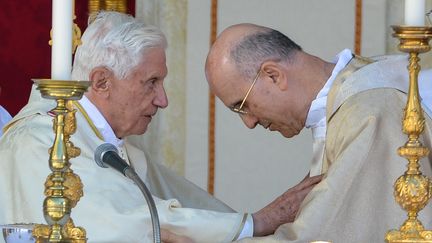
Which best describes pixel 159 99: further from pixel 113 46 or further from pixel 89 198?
pixel 89 198

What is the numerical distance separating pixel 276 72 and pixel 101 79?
0.75 m

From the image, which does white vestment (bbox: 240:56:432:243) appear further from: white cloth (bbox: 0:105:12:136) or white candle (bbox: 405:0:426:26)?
white cloth (bbox: 0:105:12:136)

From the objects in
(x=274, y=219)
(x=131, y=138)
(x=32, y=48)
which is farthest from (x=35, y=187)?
(x=32, y=48)

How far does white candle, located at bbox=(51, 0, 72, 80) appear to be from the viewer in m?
3.20

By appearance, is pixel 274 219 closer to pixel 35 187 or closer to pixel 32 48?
pixel 35 187

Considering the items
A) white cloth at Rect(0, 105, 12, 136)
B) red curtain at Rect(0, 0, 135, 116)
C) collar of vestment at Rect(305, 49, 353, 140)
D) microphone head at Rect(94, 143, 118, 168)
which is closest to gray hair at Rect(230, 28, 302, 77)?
collar of vestment at Rect(305, 49, 353, 140)

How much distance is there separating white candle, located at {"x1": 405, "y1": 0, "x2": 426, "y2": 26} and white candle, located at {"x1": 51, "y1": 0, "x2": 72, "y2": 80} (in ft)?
2.27

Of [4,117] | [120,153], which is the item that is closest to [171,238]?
[120,153]

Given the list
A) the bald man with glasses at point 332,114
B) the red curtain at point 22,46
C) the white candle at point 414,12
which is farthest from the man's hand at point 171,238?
the red curtain at point 22,46

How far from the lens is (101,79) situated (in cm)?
487

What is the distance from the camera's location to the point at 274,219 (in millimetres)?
4590

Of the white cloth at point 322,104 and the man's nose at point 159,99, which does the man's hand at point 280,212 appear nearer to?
the white cloth at point 322,104

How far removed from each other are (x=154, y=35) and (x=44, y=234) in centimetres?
153

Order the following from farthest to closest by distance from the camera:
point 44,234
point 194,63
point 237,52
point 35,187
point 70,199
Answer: point 194,63 < point 35,187 < point 237,52 < point 44,234 < point 70,199
